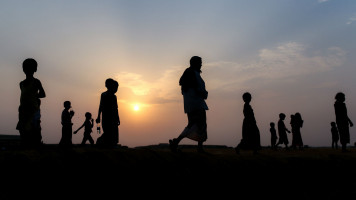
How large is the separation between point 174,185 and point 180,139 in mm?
2773

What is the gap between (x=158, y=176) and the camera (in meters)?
3.62

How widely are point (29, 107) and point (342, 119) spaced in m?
9.48

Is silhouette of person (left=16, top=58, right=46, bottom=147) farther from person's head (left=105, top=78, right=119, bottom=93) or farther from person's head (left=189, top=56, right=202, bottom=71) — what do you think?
person's head (left=189, top=56, right=202, bottom=71)

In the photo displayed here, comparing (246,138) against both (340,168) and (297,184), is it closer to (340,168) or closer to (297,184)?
(340,168)

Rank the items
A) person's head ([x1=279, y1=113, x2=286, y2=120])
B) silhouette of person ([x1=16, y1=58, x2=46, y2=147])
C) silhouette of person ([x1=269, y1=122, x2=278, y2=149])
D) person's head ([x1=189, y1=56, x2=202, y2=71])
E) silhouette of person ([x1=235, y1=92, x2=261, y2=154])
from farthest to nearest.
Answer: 1. silhouette of person ([x1=269, y1=122, x2=278, y2=149])
2. person's head ([x1=279, y1=113, x2=286, y2=120])
3. silhouette of person ([x1=235, y1=92, x2=261, y2=154])
4. person's head ([x1=189, y1=56, x2=202, y2=71])
5. silhouette of person ([x1=16, y1=58, x2=46, y2=147])

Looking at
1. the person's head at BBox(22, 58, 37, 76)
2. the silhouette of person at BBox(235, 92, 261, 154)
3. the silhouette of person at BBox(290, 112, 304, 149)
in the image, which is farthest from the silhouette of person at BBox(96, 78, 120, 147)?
the silhouette of person at BBox(290, 112, 304, 149)

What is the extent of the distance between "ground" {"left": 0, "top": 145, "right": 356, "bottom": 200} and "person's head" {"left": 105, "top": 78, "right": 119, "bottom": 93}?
4.39 meters

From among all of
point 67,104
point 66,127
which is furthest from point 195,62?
point 66,127

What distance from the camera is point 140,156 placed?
12.2ft

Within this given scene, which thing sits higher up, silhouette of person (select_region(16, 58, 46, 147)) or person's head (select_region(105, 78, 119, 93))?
person's head (select_region(105, 78, 119, 93))

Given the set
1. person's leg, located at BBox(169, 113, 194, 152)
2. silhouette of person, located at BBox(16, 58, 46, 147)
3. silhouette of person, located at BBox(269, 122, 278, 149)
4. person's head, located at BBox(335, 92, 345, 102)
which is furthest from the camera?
silhouette of person, located at BBox(269, 122, 278, 149)

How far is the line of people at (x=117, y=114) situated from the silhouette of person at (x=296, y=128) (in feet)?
17.3

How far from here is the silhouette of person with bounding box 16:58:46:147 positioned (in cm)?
632

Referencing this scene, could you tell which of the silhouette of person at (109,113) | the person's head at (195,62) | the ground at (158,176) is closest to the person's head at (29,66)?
the silhouette of person at (109,113)
